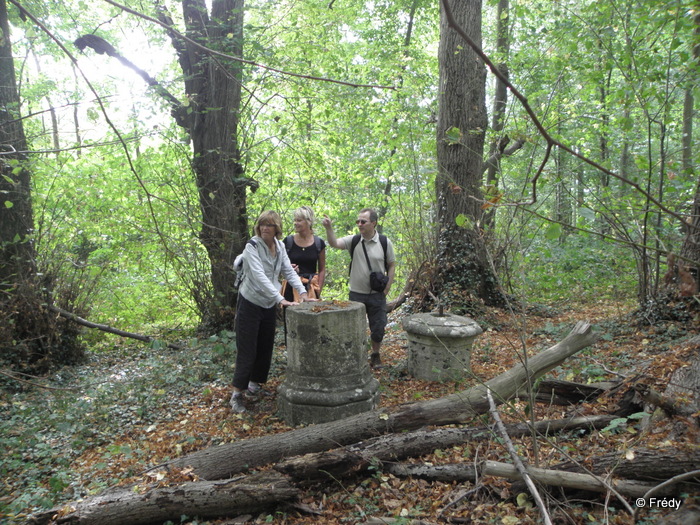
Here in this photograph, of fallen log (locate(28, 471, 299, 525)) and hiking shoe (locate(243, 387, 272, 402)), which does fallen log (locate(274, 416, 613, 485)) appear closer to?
fallen log (locate(28, 471, 299, 525))

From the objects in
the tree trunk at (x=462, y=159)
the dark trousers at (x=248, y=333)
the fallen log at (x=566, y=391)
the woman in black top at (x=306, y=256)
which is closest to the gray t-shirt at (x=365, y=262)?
the woman in black top at (x=306, y=256)

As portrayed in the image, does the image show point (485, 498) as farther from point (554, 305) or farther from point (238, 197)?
point (554, 305)

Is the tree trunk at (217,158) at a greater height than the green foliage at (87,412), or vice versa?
the tree trunk at (217,158)

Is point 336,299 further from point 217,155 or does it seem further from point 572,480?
point 572,480

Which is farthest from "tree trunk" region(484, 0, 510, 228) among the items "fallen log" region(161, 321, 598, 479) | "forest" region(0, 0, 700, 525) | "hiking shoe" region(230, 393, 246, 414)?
"hiking shoe" region(230, 393, 246, 414)

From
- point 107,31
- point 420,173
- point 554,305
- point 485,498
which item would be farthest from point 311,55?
point 485,498

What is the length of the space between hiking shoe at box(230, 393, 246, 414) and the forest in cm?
16

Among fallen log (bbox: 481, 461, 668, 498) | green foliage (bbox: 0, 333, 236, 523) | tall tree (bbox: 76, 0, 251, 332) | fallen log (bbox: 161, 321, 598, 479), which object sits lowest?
green foliage (bbox: 0, 333, 236, 523)

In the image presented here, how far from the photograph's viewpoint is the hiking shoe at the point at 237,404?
4.94 meters

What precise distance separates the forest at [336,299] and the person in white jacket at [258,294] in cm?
54

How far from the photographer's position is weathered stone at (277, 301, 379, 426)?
4.48 meters

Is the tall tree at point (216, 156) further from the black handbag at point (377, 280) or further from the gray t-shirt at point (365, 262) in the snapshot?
the black handbag at point (377, 280)

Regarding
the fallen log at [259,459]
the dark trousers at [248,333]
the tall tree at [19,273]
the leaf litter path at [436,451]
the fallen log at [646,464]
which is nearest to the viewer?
the fallen log at [646,464]

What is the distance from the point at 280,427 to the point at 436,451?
1730 mm
